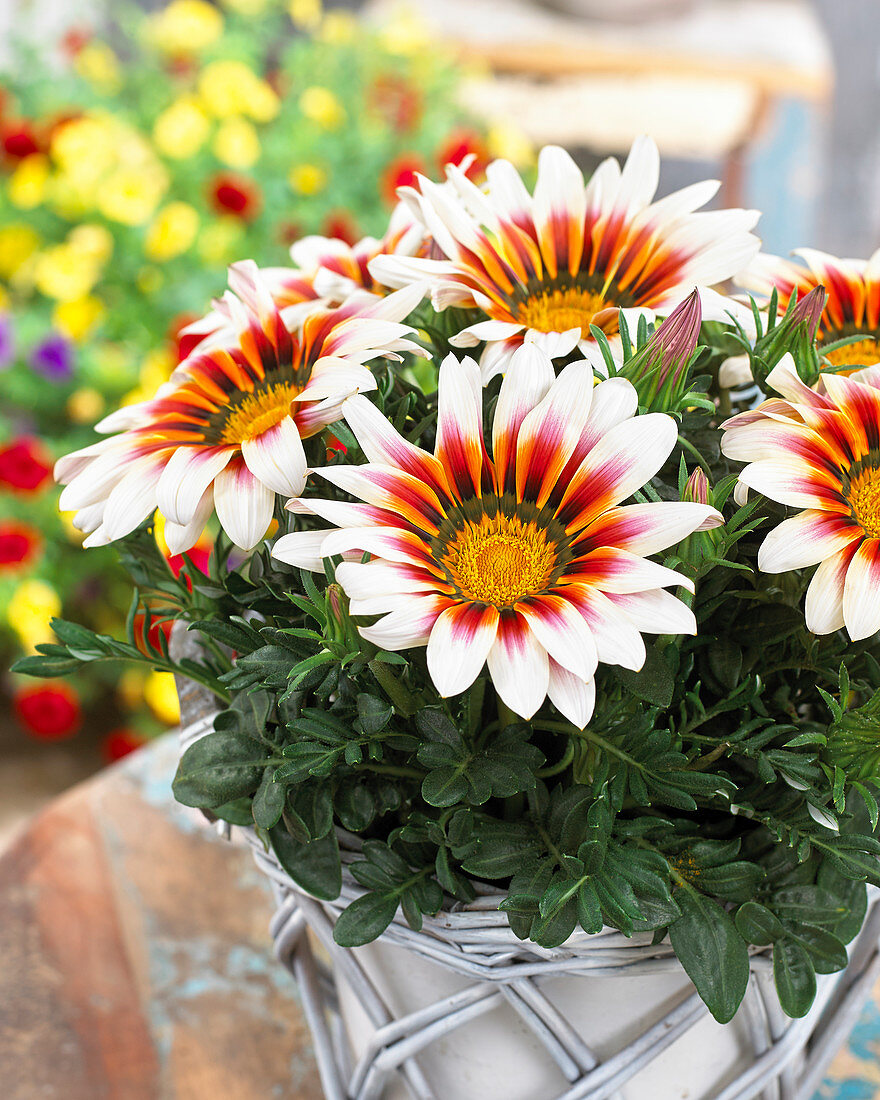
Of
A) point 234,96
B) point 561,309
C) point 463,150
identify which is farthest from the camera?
point 234,96

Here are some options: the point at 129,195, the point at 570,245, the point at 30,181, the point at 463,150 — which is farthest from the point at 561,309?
the point at 30,181

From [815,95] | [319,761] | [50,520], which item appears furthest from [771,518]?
[815,95]

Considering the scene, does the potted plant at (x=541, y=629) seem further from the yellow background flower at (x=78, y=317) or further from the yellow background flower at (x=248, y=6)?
the yellow background flower at (x=248, y=6)

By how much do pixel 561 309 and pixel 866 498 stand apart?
120mm

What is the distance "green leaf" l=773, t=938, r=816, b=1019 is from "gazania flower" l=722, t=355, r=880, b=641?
109mm

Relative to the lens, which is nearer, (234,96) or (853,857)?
(853,857)

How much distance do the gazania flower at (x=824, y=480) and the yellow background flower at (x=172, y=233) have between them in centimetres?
109

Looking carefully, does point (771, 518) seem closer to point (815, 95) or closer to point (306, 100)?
point (306, 100)

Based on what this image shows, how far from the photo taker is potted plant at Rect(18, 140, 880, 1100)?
0.90 feet

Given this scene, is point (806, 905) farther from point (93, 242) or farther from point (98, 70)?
point (98, 70)

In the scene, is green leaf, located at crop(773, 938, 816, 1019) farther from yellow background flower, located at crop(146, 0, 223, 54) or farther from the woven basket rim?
yellow background flower, located at crop(146, 0, 223, 54)

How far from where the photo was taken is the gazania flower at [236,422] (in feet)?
0.97

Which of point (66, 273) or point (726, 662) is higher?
point (726, 662)

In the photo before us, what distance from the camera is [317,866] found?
1.07ft
